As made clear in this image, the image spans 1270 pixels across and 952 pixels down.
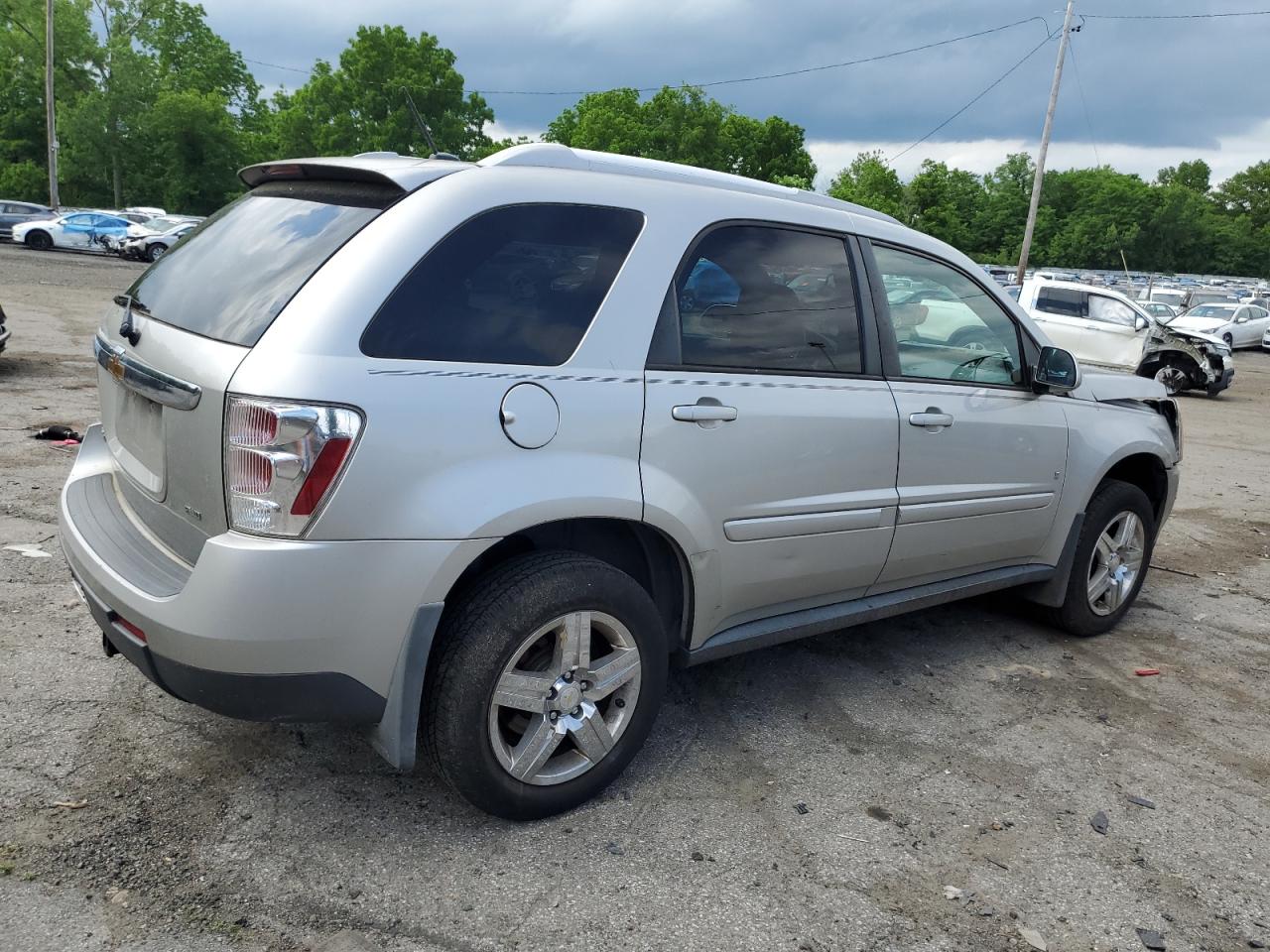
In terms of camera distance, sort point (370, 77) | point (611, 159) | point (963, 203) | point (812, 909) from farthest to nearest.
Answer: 1. point (963, 203)
2. point (370, 77)
3. point (611, 159)
4. point (812, 909)

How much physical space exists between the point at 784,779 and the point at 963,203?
295ft

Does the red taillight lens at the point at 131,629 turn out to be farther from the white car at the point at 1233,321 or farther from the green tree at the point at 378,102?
the green tree at the point at 378,102

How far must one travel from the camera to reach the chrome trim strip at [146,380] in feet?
8.45

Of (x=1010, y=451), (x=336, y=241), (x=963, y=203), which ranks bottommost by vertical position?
(x=1010, y=451)

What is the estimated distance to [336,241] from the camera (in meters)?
2.67

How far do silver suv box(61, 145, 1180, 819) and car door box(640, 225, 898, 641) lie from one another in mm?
11

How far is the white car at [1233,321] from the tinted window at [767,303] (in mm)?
29182

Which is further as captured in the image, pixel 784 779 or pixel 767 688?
pixel 767 688

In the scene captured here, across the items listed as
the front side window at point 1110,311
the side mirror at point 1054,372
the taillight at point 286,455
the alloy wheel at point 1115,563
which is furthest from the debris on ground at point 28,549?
the front side window at point 1110,311

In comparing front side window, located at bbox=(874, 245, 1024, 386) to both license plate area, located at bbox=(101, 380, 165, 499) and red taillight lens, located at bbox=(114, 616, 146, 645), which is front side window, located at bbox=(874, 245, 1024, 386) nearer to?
license plate area, located at bbox=(101, 380, 165, 499)

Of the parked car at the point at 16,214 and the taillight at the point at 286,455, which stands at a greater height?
the parked car at the point at 16,214

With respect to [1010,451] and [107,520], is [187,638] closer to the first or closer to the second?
[107,520]

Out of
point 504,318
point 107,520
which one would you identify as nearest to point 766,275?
point 504,318

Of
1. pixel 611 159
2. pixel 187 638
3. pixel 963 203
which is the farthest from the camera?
pixel 963 203
